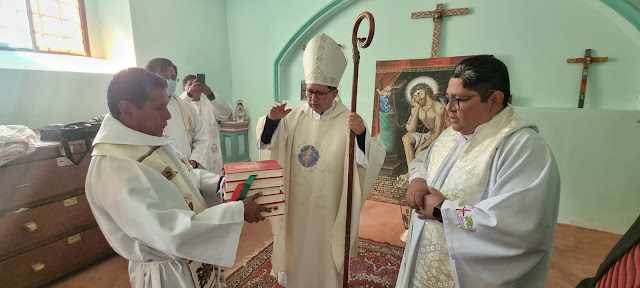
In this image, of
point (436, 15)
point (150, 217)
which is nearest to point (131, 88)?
point (150, 217)

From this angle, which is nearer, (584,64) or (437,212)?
(437,212)

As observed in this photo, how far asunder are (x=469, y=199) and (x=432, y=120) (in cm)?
333

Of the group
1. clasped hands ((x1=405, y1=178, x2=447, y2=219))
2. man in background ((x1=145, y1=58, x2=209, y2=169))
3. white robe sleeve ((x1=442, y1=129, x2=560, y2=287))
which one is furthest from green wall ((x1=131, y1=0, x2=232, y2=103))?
white robe sleeve ((x1=442, y1=129, x2=560, y2=287))

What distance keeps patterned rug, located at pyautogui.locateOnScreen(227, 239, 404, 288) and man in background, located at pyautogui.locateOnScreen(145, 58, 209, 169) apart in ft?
4.44

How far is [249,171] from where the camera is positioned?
54.9 inches

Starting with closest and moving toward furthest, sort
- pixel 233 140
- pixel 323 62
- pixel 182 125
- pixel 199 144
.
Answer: pixel 323 62
pixel 182 125
pixel 199 144
pixel 233 140

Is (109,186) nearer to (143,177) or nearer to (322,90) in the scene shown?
(143,177)

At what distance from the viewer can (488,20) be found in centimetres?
406

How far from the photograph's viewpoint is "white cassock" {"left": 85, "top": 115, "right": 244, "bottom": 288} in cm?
113

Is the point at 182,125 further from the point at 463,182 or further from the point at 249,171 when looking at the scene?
the point at 463,182

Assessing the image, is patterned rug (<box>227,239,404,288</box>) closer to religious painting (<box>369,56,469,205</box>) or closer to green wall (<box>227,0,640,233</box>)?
religious painting (<box>369,56,469,205</box>)

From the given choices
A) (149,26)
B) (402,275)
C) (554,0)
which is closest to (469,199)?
(402,275)

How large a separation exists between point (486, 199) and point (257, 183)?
1.06m

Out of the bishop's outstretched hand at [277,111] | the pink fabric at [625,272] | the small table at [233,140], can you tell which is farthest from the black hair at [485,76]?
the small table at [233,140]
